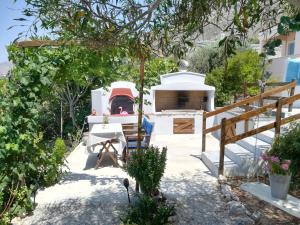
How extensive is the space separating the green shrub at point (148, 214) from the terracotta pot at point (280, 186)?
5.01 ft

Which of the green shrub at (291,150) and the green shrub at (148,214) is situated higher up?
the green shrub at (291,150)

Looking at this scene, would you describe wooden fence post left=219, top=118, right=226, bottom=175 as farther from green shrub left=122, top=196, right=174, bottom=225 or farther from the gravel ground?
green shrub left=122, top=196, right=174, bottom=225

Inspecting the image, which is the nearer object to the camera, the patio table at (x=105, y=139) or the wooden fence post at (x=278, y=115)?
the wooden fence post at (x=278, y=115)

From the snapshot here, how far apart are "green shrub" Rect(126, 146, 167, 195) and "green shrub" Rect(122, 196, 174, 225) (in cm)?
51

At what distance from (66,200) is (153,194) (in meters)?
1.68

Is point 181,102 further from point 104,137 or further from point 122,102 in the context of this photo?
point 104,137

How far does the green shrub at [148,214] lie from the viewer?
14.3 feet

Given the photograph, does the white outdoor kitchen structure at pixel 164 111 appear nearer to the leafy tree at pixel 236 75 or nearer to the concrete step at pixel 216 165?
the leafy tree at pixel 236 75

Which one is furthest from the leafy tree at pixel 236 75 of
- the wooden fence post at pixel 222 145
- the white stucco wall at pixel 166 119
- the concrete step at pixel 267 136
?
the wooden fence post at pixel 222 145

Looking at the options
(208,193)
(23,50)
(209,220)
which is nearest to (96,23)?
(23,50)

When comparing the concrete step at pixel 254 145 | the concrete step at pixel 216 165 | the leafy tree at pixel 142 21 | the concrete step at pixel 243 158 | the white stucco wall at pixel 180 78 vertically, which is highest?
the leafy tree at pixel 142 21

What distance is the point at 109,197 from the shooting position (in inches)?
230

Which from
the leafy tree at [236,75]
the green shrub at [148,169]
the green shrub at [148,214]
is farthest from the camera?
the leafy tree at [236,75]

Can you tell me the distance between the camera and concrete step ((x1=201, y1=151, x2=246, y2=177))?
694 cm
